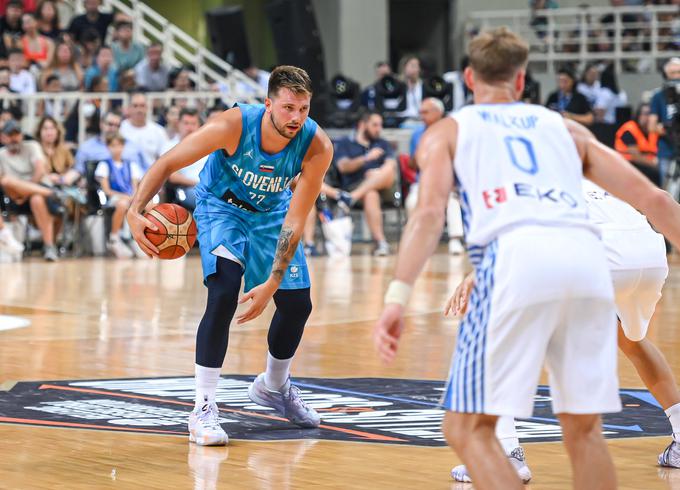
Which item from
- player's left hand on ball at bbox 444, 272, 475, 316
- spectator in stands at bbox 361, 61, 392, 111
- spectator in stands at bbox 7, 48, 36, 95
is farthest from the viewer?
spectator in stands at bbox 361, 61, 392, 111

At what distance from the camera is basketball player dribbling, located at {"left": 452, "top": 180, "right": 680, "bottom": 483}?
5.22m

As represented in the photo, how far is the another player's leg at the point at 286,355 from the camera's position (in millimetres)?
6059

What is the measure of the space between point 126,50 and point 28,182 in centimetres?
420

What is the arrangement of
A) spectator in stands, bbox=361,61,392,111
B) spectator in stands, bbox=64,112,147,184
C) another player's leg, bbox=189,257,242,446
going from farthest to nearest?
spectator in stands, bbox=361,61,392,111, spectator in stands, bbox=64,112,147,184, another player's leg, bbox=189,257,242,446

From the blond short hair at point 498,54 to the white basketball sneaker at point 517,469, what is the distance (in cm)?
169

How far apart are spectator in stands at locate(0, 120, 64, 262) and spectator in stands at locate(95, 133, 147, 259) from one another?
0.63 m

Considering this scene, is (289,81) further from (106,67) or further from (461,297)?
(106,67)

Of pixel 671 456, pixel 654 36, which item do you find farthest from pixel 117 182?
pixel 654 36

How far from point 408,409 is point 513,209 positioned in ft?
9.35

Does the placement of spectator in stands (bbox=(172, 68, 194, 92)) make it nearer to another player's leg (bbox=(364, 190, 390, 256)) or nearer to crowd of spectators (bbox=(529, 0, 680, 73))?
another player's leg (bbox=(364, 190, 390, 256))

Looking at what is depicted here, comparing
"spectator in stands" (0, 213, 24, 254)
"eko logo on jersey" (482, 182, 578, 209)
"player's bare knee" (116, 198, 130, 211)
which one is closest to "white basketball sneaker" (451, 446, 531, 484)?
"eko logo on jersey" (482, 182, 578, 209)

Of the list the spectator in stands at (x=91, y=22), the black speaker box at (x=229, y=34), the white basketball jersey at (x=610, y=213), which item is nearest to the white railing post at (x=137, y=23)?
the spectator in stands at (x=91, y=22)

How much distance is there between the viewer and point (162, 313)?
10516 millimetres

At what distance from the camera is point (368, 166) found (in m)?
16.6
